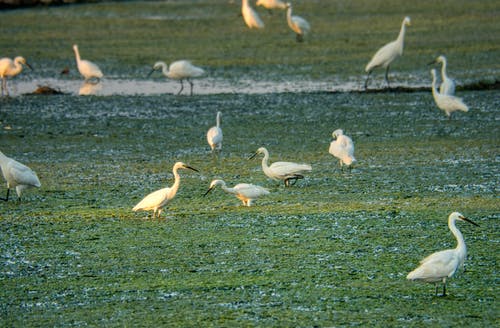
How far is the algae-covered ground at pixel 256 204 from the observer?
33.7 feet

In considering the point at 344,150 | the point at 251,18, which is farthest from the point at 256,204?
the point at 251,18

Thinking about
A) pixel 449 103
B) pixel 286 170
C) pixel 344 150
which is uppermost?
pixel 449 103

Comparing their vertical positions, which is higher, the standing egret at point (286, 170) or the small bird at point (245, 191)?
the standing egret at point (286, 170)

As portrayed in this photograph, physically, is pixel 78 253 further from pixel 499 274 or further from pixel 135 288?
pixel 499 274

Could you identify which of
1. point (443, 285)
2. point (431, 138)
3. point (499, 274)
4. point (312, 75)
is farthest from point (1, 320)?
point (312, 75)

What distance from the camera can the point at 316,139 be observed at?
20875 millimetres

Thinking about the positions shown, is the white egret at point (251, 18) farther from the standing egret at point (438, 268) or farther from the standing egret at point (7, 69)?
the standing egret at point (438, 268)

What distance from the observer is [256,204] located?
15.2m

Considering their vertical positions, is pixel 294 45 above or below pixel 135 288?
above

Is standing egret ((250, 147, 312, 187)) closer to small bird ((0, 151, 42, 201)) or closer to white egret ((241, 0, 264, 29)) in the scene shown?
small bird ((0, 151, 42, 201))

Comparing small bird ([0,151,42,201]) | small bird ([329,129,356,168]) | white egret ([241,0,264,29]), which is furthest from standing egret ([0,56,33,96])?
small bird ([329,129,356,168])

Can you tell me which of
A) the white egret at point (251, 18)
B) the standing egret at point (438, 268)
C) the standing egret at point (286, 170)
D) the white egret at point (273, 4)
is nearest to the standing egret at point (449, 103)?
the standing egret at point (286, 170)

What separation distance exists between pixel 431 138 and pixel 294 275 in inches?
398

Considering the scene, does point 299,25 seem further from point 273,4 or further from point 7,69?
point 7,69
